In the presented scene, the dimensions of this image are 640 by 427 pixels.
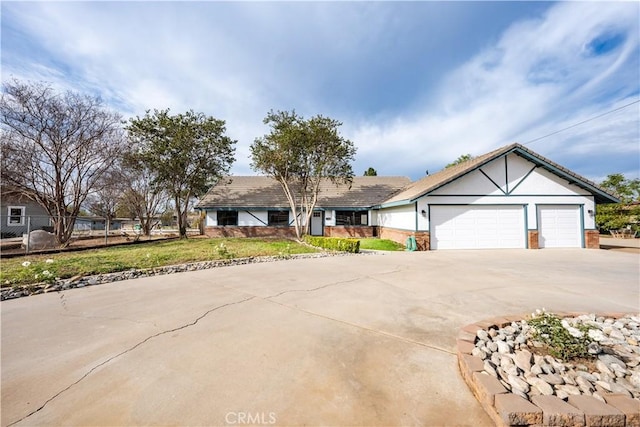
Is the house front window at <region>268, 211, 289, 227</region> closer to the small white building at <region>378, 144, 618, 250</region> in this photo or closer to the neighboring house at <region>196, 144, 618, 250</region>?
the neighboring house at <region>196, 144, 618, 250</region>

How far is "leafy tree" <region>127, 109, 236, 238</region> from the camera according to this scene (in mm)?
16875

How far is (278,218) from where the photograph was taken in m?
20.0

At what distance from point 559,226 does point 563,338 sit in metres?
14.3

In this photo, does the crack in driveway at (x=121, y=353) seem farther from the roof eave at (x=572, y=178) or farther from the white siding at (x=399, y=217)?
the roof eave at (x=572, y=178)

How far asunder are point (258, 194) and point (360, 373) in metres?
19.9

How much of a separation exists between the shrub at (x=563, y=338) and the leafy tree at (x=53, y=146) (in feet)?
58.1

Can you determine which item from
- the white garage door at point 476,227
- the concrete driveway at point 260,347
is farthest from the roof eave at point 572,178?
the concrete driveway at point 260,347

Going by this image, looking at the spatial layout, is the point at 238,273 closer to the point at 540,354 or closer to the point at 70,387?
the point at 70,387

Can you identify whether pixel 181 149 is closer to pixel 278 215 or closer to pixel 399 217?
pixel 278 215

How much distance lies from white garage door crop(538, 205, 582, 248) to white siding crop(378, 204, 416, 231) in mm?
6425

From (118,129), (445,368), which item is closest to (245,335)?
(445,368)

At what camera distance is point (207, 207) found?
63.8 ft

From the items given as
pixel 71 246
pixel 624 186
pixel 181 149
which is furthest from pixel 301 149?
Result: pixel 624 186

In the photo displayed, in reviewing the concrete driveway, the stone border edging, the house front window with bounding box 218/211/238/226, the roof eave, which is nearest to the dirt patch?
the house front window with bounding box 218/211/238/226
